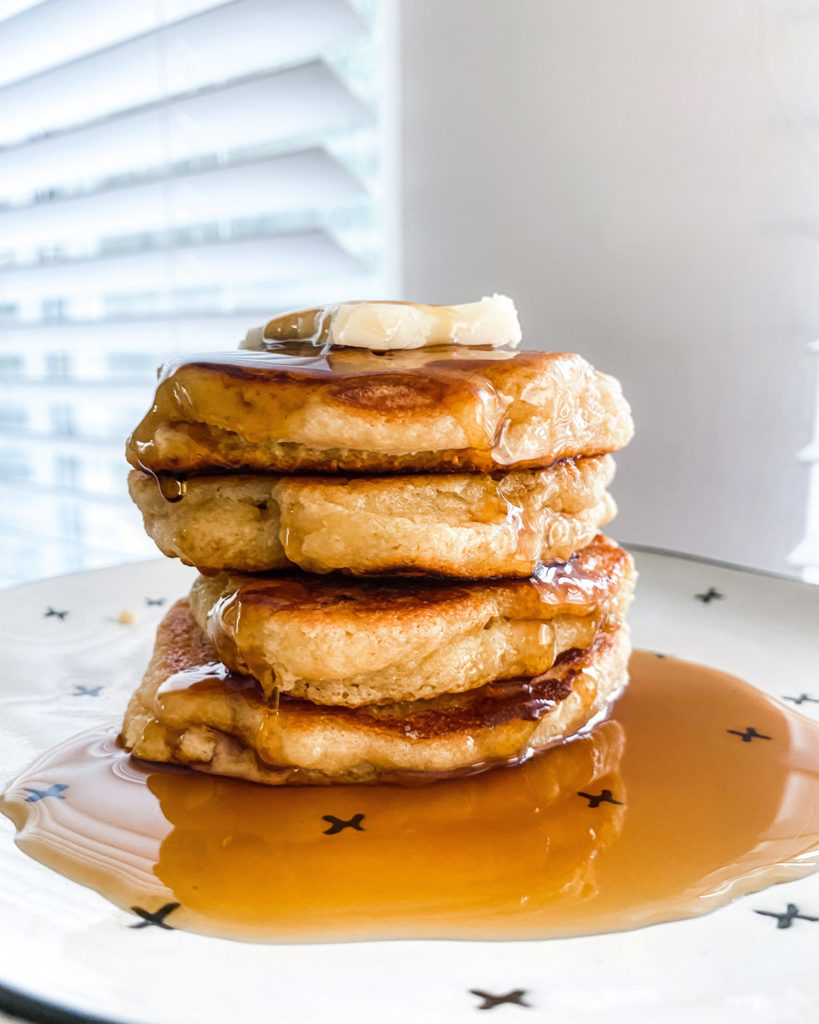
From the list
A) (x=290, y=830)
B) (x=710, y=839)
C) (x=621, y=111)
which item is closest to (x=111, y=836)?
(x=290, y=830)

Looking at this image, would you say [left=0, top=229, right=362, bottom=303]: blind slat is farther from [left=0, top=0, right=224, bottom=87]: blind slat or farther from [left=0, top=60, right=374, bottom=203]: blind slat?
[left=0, top=0, right=224, bottom=87]: blind slat

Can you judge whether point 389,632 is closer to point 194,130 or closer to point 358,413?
point 358,413

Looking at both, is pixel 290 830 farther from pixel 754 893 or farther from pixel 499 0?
pixel 499 0

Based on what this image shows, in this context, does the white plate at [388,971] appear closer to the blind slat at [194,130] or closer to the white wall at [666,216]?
the white wall at [666,216]

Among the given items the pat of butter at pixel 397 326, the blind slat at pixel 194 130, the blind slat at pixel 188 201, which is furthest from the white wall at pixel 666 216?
the pat of butter at pixel 397 326

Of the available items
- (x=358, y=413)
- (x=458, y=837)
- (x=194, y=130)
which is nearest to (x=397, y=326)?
(x=358, y=413)
